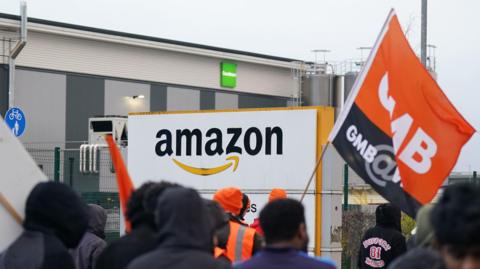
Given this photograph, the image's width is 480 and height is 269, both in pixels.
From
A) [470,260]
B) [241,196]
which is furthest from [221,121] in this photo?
[470,260]

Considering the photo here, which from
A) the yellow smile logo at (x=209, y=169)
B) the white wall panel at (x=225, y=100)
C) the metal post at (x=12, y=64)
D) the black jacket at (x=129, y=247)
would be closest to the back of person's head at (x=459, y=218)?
the black jacket at (x=129, y=247)

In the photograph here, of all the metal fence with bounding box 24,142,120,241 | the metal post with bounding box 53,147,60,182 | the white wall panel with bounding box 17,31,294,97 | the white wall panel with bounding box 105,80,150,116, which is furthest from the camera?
the white wall panel with bounding box 105,80,150,116

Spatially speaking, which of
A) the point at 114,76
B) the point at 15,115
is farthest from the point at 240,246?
the point at 114,76

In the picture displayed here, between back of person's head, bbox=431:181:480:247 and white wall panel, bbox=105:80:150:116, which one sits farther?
white wall panel, bbox=105:80:150:116

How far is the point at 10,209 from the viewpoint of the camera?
6.04 meters

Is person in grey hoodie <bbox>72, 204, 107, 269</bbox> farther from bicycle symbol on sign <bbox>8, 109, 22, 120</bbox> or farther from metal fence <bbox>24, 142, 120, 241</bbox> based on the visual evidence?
bicycle symbol on sign <bbox>8, 109, 22, 120</bbox>

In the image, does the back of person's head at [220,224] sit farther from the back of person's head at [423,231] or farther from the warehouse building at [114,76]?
the warehouse building at [114,76]

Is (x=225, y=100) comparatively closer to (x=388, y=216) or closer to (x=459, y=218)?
(x=388, y=216)

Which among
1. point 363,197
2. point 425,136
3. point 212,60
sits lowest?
point 363,197

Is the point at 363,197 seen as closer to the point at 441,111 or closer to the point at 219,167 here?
the point at 219,167

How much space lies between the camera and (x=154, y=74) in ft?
139

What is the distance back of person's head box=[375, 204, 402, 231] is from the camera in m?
11.0

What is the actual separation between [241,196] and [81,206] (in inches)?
130

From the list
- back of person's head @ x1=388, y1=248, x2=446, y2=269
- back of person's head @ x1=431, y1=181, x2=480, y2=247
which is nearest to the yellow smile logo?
back of person's head @ x1=388, y1=248, x2=446, y2=269
